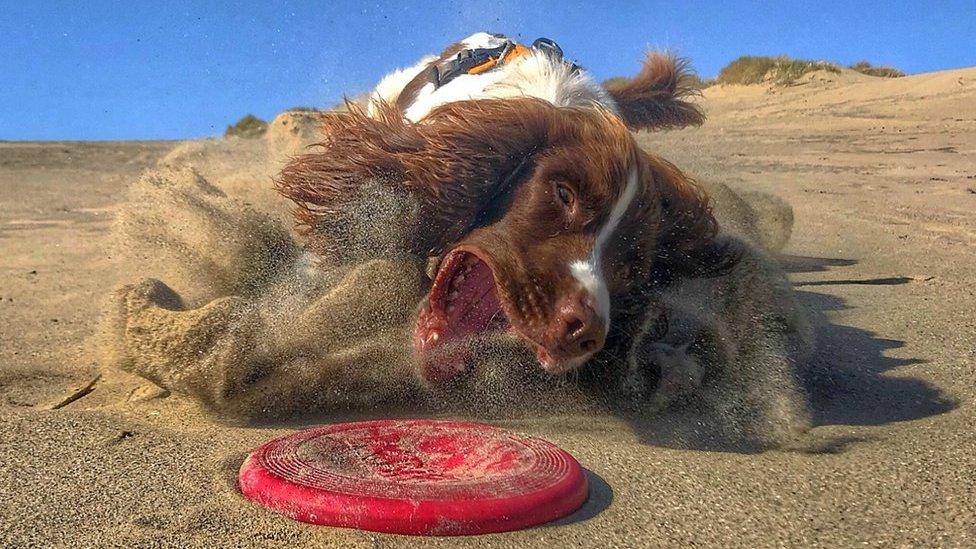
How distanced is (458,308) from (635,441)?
2.45ft

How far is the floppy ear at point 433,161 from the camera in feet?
11.0

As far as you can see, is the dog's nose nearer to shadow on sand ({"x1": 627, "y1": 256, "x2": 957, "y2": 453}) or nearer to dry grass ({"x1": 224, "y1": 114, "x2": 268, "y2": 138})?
shadow on sand ({"x1": 627, "y1": 256, "x2": 957, "y2": 453})

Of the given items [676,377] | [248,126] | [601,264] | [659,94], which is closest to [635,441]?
[676,377]

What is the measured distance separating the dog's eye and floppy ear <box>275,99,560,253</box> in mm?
176

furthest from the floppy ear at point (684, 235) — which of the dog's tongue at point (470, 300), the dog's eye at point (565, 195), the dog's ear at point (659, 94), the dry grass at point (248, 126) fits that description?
the dry grass at point (248, 126)

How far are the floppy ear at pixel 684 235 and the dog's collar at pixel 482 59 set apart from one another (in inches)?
35.7

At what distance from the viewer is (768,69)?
20.2 m

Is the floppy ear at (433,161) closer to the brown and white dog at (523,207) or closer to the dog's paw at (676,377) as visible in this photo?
the brown and white dog at (523,207)

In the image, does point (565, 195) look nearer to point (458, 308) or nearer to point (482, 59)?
point (458, 308)

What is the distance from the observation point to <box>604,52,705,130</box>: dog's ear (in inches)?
209

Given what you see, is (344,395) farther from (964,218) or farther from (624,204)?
(964,218)

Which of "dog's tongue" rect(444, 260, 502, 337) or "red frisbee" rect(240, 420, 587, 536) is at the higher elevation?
"dog's tongue" rect(444, 260, 502, 337)

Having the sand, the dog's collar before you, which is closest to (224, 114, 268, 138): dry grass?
the sand

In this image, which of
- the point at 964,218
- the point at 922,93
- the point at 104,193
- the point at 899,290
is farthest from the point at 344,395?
the point at 922,93
